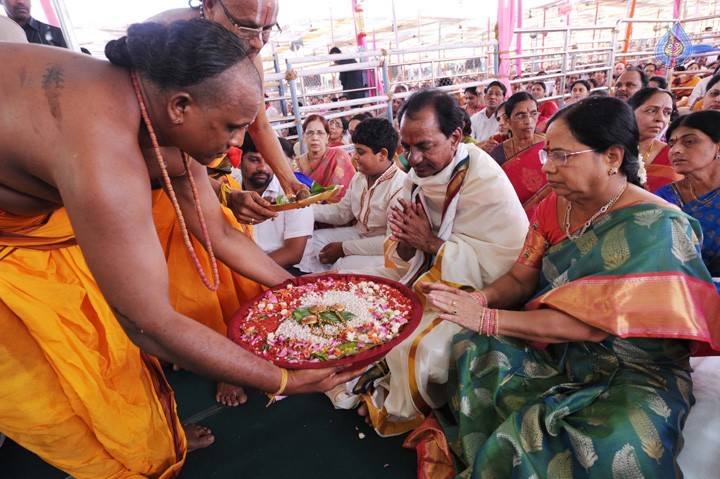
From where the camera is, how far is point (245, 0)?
1.79 m

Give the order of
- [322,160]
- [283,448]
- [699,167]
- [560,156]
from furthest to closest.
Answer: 1. [322,160]
2. [699,167]
3. [283,448]
4. [560,156]

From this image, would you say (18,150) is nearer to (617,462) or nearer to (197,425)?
(197,425)

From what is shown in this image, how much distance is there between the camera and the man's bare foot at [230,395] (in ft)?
7.84

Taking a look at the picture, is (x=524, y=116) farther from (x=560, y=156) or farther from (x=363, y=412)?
(x=363, y=412)

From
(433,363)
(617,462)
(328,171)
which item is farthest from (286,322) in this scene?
(328,171)

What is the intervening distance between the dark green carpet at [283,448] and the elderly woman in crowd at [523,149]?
2.26 m

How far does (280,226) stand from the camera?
3.47 meters

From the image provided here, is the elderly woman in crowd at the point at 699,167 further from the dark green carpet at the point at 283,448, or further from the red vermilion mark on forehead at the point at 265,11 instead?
the red vermilion mark on forehead at the point at 265,11

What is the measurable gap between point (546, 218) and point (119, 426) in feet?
6.39

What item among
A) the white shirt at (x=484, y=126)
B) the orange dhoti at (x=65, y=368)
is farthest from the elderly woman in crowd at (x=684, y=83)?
the orange dhoti at (x=65, y=368)

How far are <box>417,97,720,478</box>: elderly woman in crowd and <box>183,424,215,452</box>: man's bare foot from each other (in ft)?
3.71

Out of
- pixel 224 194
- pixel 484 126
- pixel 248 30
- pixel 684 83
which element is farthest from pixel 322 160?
pixel 684 83

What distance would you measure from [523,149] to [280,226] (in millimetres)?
2193

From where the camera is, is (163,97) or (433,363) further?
(433,363)
